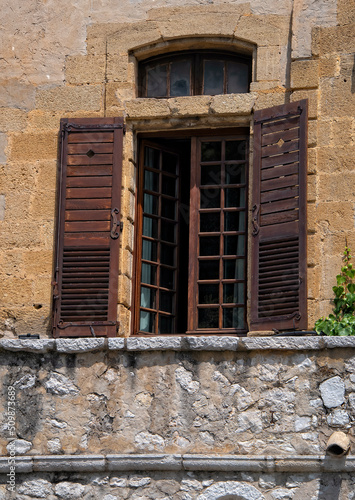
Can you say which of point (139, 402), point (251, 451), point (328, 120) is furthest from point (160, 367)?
point (328, 120)

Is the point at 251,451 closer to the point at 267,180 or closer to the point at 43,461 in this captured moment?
the point at 43,461

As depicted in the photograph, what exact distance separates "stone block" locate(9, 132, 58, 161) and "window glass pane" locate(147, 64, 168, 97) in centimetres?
93

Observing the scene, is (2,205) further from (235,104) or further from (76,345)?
(235,104)

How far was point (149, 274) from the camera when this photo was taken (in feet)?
36.8

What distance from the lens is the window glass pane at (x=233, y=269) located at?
11016 millimetres

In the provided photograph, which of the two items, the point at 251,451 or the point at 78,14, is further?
the point at 78,14

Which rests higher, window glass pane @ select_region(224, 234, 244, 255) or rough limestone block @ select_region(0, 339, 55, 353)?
window glass pane @ select_region(224, 234, 244, 255)

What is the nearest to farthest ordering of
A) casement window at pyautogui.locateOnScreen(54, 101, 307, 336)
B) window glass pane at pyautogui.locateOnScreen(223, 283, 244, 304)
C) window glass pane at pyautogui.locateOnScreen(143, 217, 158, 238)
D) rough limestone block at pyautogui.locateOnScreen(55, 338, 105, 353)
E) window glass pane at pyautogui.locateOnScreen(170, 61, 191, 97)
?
rough limestone block at pyautogui.locateOnScreen(55, 338, 105, 353) → casement window at pyautogui.locateOnScreen(54, 101, 307, 336) → window glass pane at pyautogui.locateOnScreen(223, 283, 244, 304) → window glass pane at pyautogui.locateOnScreen(143, 217, 158, 238) → window glass pane at pyautogui.locateOnScreen(170, 61, 191, 97)

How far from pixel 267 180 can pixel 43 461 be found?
2.89 metres

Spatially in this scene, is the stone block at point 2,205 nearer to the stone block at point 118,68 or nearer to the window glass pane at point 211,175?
the stone block at point 118,68

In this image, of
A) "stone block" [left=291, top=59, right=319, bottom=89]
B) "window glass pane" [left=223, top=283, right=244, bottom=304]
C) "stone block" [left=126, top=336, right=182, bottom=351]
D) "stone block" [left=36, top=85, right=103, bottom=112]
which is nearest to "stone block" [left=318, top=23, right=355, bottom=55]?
"stone block" [left=291, top=59, right=319, bottom=89]

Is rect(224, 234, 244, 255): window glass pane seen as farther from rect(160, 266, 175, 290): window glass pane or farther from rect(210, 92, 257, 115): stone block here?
rect(210, 92, 257, 115): stone block

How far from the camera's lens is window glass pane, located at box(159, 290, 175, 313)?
36.8 feet

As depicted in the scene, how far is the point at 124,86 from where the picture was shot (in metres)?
11.4
